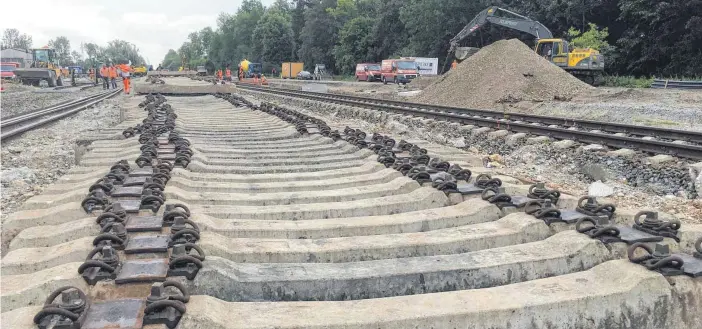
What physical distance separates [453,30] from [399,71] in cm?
1388

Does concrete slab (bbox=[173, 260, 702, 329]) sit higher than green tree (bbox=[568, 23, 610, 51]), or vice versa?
green tree (bbox=[568, 23, 610, 51])

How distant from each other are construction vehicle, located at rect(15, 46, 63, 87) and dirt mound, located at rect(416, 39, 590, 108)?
27979mm

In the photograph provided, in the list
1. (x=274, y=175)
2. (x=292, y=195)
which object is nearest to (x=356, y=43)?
(x=274, y=175)

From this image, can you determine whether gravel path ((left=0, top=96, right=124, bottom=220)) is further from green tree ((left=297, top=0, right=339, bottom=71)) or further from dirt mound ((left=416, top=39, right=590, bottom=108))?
green tree ((left=297, top=0, right=339, bottom=71))

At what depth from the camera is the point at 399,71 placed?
39.4 meters

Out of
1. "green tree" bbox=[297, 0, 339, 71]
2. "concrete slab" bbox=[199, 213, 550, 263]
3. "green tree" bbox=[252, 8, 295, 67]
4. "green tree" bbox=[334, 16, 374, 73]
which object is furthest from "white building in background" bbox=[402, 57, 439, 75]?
"green tree" bbox=[252, 8, 295, 67]

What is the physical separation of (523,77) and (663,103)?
4445 millimetres

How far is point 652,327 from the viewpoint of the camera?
2.09m

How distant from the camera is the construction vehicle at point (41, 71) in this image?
34.9 meters

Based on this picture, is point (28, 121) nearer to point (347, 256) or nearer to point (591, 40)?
point (347, 256)

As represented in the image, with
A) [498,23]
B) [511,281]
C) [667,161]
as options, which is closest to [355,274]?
[511,281]

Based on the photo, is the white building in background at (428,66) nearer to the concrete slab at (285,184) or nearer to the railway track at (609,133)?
the railway track at (609,133)

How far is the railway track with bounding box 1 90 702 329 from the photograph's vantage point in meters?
1.89

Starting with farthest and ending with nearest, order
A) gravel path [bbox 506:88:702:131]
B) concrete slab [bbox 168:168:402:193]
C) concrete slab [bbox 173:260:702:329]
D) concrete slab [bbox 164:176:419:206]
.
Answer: gravel path [bbox 506:88:702:131]
concrete slab [bbox 168:168:402:193]
concrete slab [bbox 164:176:419:206]
concrete slab [bbox 173:260:702:329]
